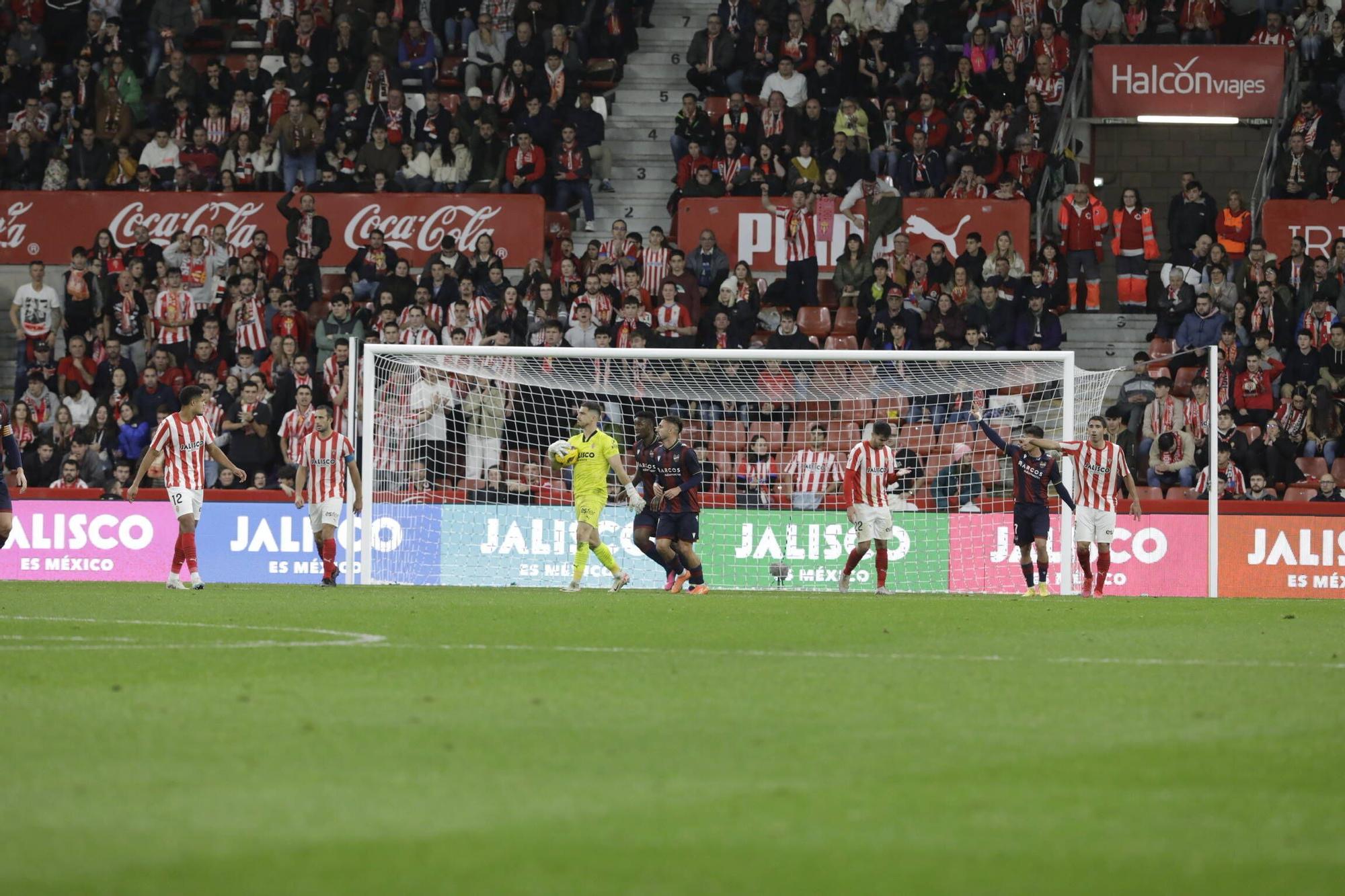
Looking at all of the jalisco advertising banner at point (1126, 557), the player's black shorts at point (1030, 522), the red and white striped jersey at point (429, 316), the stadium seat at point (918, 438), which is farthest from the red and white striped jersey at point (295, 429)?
the player's black shorts at point (1030, 522)

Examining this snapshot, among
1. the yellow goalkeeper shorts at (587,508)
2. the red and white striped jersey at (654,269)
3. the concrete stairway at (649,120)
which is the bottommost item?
the yellow goalkeeper shorts at (587,508)

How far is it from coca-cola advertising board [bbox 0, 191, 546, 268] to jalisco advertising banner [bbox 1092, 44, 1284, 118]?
863 cm

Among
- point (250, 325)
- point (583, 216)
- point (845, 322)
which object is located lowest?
point (250, 325)

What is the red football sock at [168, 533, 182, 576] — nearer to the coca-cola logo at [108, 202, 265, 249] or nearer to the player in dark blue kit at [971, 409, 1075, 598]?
the player in dark blue kit at [971, 409, 1075, 598]

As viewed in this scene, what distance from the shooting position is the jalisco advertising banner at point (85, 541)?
21.5 metres

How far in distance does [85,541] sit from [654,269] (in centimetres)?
794

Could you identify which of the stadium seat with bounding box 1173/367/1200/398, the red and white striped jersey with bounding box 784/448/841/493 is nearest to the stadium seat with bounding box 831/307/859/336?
the red and white striped jersey with bounding box 784/448/841/493

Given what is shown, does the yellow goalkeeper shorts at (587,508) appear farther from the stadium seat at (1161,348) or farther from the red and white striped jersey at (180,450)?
the stadium seat at (1161,348)

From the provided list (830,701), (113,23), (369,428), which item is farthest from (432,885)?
(113,23)

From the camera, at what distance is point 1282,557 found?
68.2 feet

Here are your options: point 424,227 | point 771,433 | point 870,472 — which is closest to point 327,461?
point 771,433

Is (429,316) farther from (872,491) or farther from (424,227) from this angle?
(872,491)

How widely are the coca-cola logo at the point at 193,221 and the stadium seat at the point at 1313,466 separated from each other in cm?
1396

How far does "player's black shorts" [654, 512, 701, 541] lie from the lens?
61.3 ft
